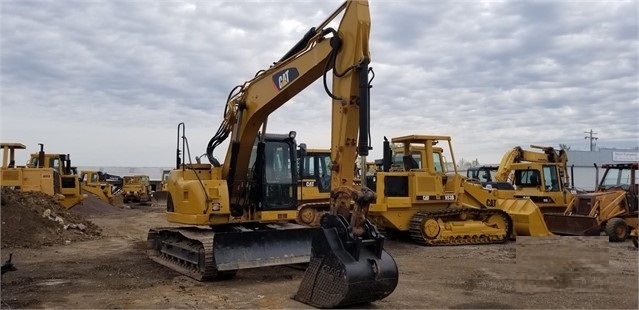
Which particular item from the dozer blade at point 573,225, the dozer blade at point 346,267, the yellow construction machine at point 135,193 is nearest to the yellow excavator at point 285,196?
the dozer blade at point 346,267

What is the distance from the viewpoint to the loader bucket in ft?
29.0

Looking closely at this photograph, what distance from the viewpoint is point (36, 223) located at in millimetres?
14094

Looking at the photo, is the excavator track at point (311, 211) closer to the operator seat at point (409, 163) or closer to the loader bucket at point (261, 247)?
the operator seat at point (409, 163)

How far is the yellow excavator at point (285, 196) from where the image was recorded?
263 inches

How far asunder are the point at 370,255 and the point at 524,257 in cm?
609

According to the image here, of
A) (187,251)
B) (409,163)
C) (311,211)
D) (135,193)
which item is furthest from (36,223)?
(135,193)

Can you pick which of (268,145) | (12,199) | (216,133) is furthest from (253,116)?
(12,199)

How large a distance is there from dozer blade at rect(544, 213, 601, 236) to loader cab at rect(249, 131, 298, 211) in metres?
7.98

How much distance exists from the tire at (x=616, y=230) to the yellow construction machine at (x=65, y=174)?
56.8ft

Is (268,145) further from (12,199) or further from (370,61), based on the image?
(12,199)

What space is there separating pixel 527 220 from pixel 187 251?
8.77 metres

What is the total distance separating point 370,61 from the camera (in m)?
7.39

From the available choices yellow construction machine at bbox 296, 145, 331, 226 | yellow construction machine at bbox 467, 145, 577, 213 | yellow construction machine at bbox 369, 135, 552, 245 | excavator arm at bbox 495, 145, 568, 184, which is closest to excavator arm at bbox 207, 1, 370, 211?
yellow construction machine at bbox 369, 135, 552, 245

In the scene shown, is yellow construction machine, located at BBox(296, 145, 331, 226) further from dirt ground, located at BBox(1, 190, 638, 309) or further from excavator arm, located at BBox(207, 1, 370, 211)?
excavator arm, located at BBox(207, 1, 370, 211)
